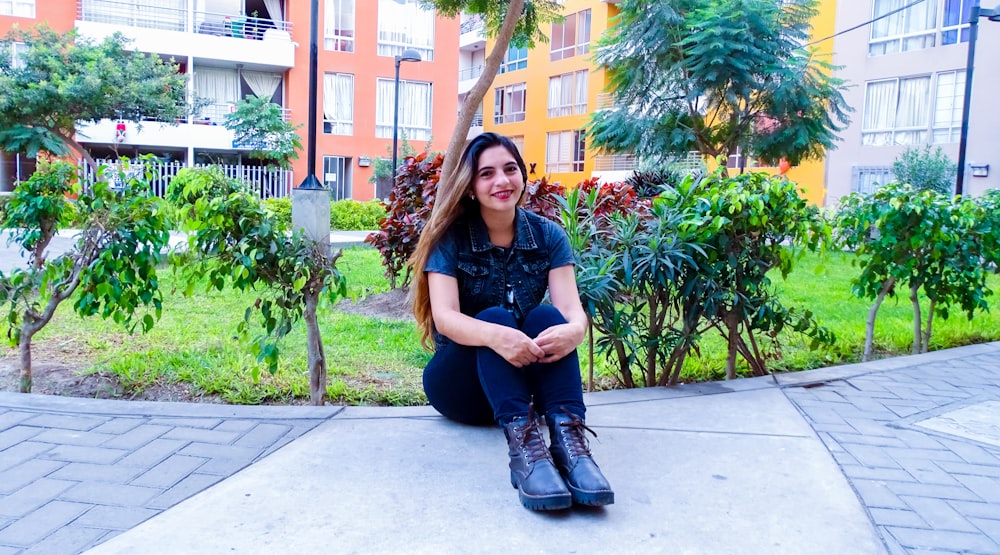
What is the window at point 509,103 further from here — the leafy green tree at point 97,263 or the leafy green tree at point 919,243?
the leafy green tree at point 97,263

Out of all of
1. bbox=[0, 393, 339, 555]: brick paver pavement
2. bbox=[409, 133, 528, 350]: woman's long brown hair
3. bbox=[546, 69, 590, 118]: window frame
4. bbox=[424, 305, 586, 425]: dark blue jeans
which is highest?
bbox=[546, 69, 590, 118]: window frame

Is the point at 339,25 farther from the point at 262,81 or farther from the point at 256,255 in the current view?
the point at 256,255

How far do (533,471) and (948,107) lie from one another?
21976 mm

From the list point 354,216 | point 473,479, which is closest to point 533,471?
point 473,479

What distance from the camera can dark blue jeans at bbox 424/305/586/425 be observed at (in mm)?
2570

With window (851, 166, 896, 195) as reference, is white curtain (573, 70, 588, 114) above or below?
above

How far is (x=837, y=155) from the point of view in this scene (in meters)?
22.4

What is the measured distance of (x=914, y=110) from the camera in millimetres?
20812

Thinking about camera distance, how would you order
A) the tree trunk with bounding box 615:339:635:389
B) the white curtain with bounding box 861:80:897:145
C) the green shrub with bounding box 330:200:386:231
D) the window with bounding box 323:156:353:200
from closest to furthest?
the tree trunk with bounding box 615:339:635:389 < the green shrub with bounding box 330:200:386:231 < the white curtain with bounding box 861:80:897:145 < the window with bounding box 323:156:353:200

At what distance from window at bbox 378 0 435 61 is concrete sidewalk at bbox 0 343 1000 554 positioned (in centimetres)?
2611

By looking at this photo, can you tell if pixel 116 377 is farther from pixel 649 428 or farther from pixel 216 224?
pixel 649 428

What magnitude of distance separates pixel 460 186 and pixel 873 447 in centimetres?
199

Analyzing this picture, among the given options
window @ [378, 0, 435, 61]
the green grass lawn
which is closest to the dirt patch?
the green grass lawn

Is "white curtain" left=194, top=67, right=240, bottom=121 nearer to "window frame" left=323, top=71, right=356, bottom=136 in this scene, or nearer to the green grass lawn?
"window frame" left=323, top=71, right=356, bottom=136
